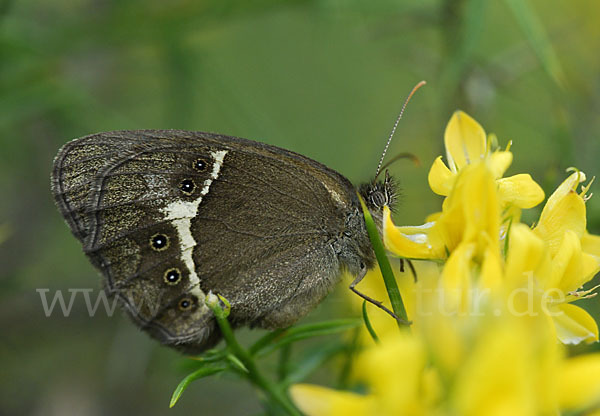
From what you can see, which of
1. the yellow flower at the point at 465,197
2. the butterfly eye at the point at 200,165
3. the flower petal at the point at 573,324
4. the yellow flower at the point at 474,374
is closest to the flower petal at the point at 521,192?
the yellow flower at the point at 465,197

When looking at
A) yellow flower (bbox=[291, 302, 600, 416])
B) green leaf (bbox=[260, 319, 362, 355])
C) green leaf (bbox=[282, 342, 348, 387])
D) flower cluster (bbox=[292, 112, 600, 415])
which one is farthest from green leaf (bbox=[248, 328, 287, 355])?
yellow flower (bbox=[291, 302, 600, 416])

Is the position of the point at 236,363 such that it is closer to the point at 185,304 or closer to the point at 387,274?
the point at 387,274

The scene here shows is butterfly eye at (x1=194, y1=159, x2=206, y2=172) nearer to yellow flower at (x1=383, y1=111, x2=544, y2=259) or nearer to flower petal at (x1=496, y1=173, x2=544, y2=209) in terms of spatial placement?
yellow flower at (x1=383, y1=111, x2=544, y2=259)

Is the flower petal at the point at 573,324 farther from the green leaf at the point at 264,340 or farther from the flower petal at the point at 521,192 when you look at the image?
the green leaf at the point at 264,340

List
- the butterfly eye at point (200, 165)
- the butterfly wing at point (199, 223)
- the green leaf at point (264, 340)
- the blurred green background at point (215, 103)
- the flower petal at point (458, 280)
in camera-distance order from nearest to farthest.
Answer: the flower petal at point (458, 280) < the green leaf at point (264, 340) < the butterfly wing at point (199, 223) < the butterfly eye at point (200, 165) < the blurred green background at point (215, 103)

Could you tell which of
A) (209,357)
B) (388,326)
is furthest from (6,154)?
(388,326)

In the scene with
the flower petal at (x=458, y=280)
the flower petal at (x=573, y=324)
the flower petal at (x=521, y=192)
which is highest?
the flower petal at (x=521, y=192)
